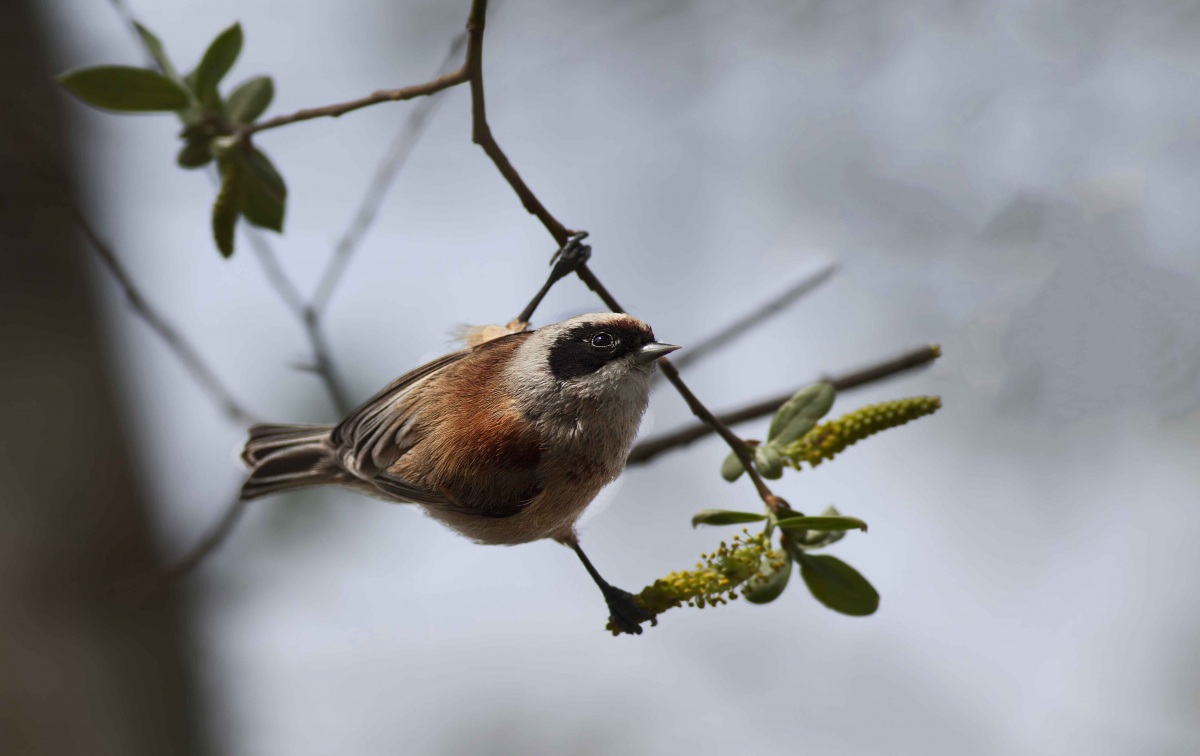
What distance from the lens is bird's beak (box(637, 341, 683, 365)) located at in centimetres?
164

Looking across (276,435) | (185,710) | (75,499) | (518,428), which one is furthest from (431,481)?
(185,710)

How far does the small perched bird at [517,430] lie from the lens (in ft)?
5.90

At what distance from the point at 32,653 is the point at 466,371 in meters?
2.59

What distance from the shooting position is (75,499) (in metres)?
3.59

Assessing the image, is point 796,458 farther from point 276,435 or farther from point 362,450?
point 276,435

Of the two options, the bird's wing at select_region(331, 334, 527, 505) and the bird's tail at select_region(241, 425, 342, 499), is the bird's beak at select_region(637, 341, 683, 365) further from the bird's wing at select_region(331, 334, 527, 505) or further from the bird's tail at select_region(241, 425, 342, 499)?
the bird's tail at select_region(241, 425, 342, 499)

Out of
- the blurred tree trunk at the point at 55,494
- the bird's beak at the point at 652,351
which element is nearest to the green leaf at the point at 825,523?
the bird's beak at the point at 652,351

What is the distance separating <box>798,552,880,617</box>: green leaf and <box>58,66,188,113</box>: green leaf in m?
1.48

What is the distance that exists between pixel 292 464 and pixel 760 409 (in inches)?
47.6

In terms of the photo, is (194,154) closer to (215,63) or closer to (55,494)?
(215,63)

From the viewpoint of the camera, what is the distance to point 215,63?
1.83 meters

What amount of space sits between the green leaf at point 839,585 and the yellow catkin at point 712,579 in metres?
0.09

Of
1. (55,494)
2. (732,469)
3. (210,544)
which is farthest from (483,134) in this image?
(55,494)

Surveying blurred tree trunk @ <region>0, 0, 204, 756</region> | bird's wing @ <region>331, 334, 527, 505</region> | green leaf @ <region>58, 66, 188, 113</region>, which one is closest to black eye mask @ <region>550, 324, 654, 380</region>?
bird's wing @ <region>331, 334, 527, 505</region>
